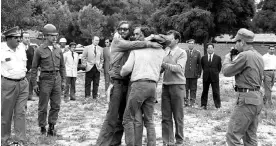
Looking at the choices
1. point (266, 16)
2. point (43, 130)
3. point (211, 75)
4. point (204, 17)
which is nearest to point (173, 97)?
point (43, 130)

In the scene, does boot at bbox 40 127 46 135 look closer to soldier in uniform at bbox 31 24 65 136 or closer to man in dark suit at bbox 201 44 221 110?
soldier in uniform at bbox 31 24 65 136

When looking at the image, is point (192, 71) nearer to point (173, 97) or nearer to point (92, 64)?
point (92, 64)

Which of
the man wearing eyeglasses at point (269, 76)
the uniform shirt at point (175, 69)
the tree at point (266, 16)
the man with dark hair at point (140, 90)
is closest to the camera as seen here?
the man with dark hair at point (140, 90)

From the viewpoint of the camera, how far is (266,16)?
32656 mm

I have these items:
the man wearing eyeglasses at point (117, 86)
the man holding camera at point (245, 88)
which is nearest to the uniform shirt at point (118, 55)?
the man wearing eyeglasses at point (117, 86)

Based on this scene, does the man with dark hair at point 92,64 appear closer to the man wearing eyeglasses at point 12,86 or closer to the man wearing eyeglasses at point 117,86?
the man wearing eyeglasses at point 12,86

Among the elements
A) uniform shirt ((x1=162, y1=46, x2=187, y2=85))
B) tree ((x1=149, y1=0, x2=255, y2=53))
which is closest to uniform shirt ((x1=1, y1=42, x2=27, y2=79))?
uniform shirt ((x1=162, y1=46, x2=187, y2=85))

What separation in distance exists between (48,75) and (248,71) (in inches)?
144

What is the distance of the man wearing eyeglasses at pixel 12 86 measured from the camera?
5.97 m

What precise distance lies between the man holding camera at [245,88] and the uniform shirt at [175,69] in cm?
116

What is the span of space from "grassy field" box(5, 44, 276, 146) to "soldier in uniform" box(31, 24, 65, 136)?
47 centimetres

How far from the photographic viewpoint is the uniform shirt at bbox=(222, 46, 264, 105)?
16.9 ft

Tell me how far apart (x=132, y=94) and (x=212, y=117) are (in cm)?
458

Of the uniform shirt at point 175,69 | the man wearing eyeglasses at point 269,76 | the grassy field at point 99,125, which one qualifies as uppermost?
the uniform shirt at point 175,69
